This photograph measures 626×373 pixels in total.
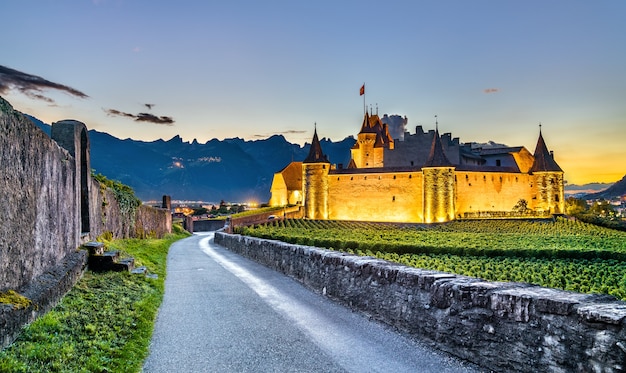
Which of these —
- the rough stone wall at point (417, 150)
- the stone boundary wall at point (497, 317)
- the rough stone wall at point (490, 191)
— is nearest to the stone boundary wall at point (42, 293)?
the stone boundary wall at point (497, 317)

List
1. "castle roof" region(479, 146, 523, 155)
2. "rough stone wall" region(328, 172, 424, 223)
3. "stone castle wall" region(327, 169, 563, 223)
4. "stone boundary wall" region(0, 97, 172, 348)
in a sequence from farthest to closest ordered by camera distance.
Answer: "castle roof" region(479, 146, 523, 155)
"rough stone wall" region(328, 172, 424, 223)
"stone castle wall" region(327, 169, 563, 223)
"stone boundary wall" region(0, 97, 172, 348)

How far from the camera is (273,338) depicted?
6.49 m

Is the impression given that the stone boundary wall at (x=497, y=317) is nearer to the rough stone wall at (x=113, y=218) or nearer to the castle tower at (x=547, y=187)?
the rough stone wall at (x=113, y=218)

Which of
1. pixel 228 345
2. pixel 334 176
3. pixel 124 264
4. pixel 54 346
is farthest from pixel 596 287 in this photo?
pixel 334 176

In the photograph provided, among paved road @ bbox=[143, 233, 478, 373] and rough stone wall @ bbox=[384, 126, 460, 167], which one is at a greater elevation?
rough stone wall @ bbox=[384, 126, 460, 167]

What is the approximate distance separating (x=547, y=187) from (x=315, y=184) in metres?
33.1

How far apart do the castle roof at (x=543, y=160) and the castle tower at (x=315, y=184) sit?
1209 inches

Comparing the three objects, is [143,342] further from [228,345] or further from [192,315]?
[192,315]

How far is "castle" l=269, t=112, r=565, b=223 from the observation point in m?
58.7

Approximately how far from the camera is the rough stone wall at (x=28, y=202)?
5.41 metres

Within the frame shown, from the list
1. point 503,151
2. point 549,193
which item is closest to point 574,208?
point 503,151

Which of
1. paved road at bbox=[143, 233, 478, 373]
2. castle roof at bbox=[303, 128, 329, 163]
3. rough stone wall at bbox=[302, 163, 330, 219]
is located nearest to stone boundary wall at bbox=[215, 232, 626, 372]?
paved road at bbox=[143, 233, 478, 373]

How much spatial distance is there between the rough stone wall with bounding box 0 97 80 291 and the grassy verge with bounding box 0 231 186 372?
66cm

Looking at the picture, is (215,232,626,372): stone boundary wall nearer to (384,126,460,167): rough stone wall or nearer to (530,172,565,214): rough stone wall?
(384,126,460,167): rough stone wall
